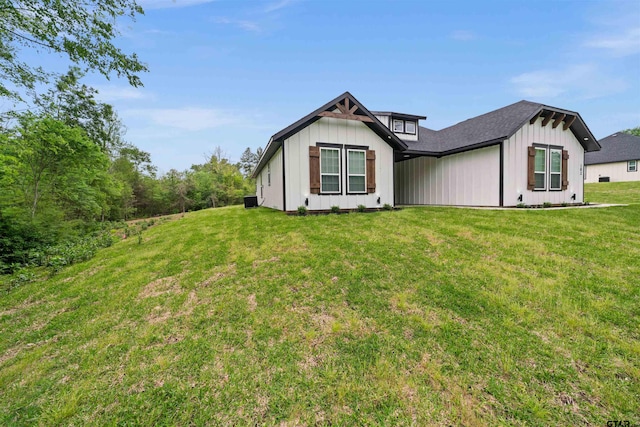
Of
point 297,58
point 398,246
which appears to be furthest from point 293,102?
point 398,246

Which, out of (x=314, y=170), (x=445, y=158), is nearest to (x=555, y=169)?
(x=445, y=158)

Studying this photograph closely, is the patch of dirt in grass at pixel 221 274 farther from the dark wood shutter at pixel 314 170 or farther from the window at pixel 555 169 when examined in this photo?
the window at pixel 555 169

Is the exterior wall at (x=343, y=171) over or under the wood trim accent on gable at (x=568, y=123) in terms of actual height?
under

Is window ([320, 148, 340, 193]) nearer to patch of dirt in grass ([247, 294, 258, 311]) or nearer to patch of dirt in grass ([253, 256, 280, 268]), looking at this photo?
patch of dirt in grass ([253, 256, 280, 268])

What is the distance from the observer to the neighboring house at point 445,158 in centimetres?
925

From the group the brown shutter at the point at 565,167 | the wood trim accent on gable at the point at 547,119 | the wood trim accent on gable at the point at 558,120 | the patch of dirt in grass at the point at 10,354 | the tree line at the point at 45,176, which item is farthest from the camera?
the brown shutter at the point at 565,167

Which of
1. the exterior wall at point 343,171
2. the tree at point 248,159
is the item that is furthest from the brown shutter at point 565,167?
the tree at point 248,159

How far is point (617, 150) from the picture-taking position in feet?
77.4

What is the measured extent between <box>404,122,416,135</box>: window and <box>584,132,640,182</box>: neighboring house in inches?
897

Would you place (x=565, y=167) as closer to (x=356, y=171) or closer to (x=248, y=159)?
(x=356, y=171)

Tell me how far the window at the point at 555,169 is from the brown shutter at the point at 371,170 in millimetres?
7746

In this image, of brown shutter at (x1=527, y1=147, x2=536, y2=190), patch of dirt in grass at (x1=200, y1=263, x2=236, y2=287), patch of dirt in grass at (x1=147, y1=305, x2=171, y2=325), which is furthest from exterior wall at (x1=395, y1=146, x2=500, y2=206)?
patch of dirt in grass at (x1=147, y1=305, x2=171, y2=325)

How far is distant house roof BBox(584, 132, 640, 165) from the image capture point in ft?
73.2

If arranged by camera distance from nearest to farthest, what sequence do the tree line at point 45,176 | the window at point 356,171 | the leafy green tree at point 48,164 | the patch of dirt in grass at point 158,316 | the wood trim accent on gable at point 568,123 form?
the patch of dirt in grass at point 158,316 < the tree line at point 45,176 < the leafy green tree at point 48,164 < the window at point 356,171 < the wood trim accent on gable at point 568,123
